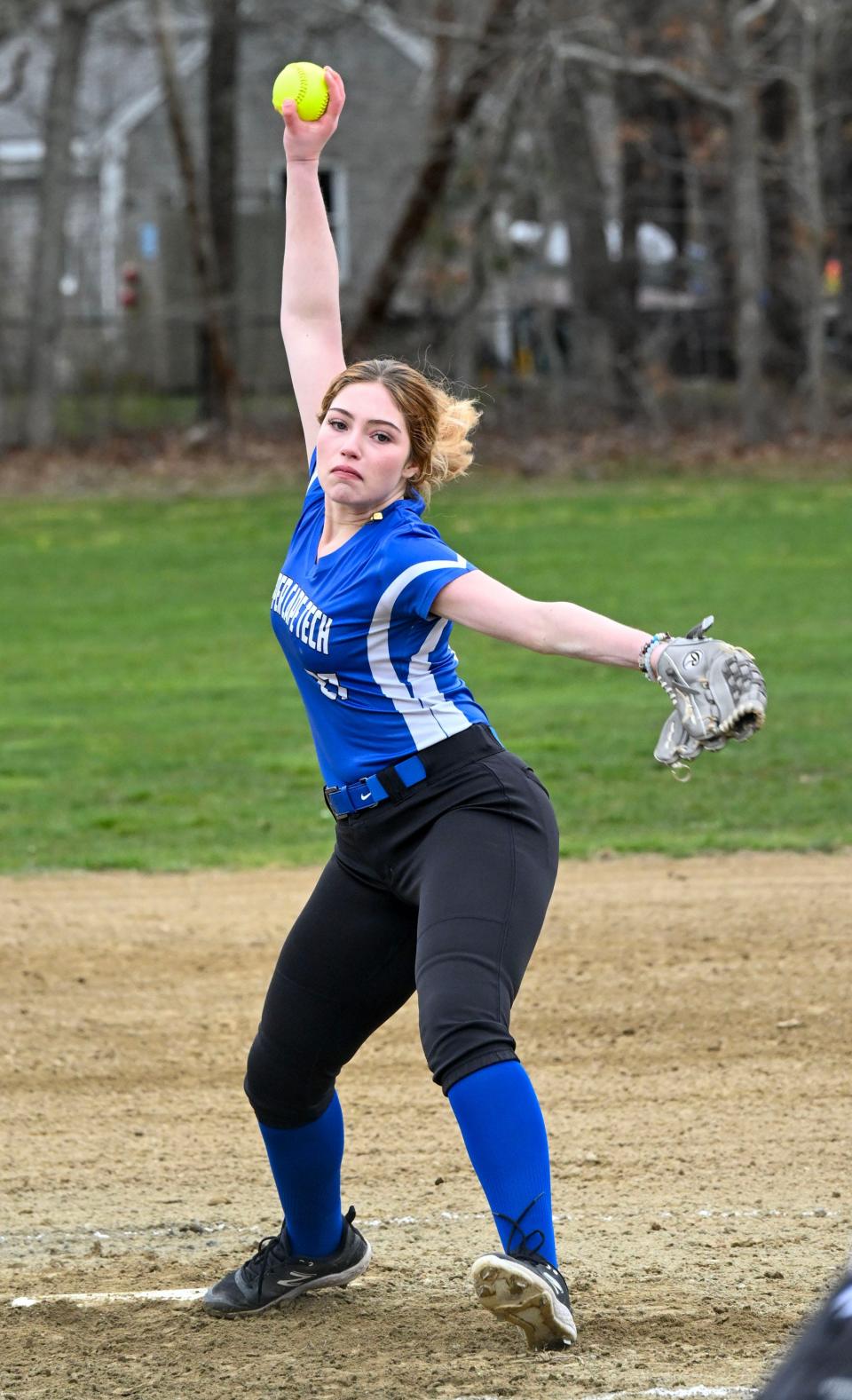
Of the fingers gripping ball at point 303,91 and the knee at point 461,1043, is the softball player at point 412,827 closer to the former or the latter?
the knee at point 461,1043

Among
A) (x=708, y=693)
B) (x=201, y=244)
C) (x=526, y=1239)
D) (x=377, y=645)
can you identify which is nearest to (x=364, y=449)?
(x=377, y=645)

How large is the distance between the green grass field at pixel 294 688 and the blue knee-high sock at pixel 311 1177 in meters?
4.74

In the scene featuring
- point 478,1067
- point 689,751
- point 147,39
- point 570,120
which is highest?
point 147,39

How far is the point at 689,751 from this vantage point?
3.45 m

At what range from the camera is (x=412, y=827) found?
12.9 ft

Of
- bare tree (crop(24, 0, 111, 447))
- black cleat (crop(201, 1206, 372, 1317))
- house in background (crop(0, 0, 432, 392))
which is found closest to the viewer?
black cleat (crop(201, 1206, 372, 1317))

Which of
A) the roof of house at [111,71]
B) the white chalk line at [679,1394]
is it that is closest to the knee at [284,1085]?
the white chalk line at [679,1394]

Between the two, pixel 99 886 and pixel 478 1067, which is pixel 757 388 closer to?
pixel 99 886

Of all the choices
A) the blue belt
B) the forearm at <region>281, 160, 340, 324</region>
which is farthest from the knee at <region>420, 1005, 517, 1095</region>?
the forearm at <region>281, 160, 340, 324</region>

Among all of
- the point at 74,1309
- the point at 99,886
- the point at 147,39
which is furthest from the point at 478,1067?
the point at 147,39

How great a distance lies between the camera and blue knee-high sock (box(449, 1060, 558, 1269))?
3.66m

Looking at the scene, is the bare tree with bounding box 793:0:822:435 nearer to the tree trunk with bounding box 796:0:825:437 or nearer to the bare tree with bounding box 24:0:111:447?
the tree trunk with bounding box 796:0:825:437

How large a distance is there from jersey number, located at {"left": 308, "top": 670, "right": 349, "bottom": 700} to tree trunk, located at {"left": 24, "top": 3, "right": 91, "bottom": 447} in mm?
21815

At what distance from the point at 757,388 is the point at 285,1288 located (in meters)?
21.4
